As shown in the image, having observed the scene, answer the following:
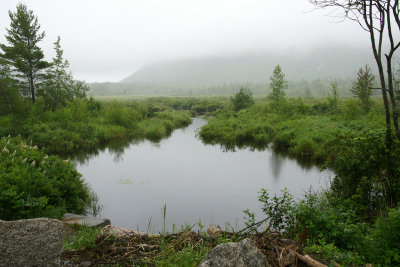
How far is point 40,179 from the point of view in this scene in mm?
6598

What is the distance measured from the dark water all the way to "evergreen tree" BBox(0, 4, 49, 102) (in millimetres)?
12751

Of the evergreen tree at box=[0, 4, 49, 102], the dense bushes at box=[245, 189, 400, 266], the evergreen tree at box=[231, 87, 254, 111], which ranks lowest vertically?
the dense bushes at box=[245, 189, 400, 266]

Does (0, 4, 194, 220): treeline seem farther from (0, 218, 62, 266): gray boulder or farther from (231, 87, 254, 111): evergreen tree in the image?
(231, 87, 254, 111): evergreen tree

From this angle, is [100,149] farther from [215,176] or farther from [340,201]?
[340,201]

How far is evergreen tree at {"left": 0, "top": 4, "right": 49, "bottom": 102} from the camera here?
2435 centimetres

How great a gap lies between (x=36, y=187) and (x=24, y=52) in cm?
2317

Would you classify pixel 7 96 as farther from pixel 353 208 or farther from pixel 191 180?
pixel 353 208

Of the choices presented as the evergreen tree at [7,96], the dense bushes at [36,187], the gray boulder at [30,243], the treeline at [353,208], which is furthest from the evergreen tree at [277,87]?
the gray boulder at [30,243]

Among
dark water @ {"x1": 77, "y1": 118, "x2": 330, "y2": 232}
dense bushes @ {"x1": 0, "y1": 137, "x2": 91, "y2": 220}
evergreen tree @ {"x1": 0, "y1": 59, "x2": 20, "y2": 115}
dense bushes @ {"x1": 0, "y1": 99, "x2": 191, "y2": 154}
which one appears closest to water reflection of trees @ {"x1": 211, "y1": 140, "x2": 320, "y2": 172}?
dark water @ {"x1": 77, "y1": 118, "x2": 330, "y2": 232}

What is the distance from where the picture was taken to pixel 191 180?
12.8m

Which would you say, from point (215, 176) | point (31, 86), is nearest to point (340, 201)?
point (215, 176)

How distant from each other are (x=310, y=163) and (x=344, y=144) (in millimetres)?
8620

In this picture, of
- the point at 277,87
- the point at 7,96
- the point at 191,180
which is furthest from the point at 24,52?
the point at 277,87

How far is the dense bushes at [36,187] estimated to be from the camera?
5453 mm
